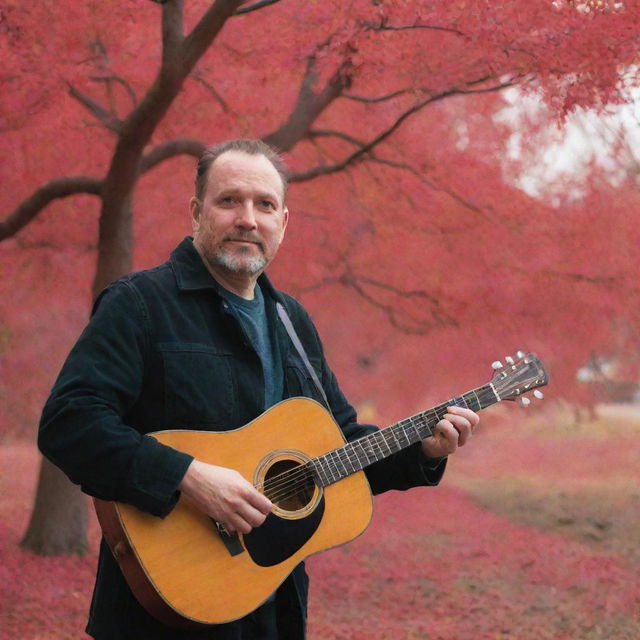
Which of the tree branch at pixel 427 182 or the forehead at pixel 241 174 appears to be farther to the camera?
the tree branch at pixel 427 182

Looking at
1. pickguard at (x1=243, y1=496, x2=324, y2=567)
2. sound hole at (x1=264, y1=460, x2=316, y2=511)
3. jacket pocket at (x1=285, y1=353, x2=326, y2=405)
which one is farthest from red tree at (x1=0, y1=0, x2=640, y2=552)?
pickguard at (x1=243, y1=496, x2=324, y2=567)

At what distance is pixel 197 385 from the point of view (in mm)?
2326

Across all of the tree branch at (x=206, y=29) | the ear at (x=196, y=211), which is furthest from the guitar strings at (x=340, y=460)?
the tree branch at (x=206, y=29)

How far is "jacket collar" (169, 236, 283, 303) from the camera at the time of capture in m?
2.45

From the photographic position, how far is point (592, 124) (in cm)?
859

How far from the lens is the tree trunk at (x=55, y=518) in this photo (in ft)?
23.5

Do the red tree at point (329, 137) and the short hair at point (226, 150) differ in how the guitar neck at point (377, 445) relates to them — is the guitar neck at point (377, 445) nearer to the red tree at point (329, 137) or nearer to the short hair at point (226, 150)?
the short hair at point (226, 150)

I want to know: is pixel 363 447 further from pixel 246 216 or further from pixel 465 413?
pixel 246 216

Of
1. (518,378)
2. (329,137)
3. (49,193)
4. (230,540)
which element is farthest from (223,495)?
(329,137)

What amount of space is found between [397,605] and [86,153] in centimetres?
502

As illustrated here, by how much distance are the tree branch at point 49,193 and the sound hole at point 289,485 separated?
185 inches

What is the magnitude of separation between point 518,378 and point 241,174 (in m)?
1.23

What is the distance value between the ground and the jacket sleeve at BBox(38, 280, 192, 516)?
433 centimetres

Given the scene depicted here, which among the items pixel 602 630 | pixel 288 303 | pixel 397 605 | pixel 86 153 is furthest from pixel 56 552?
pixel 288 303
